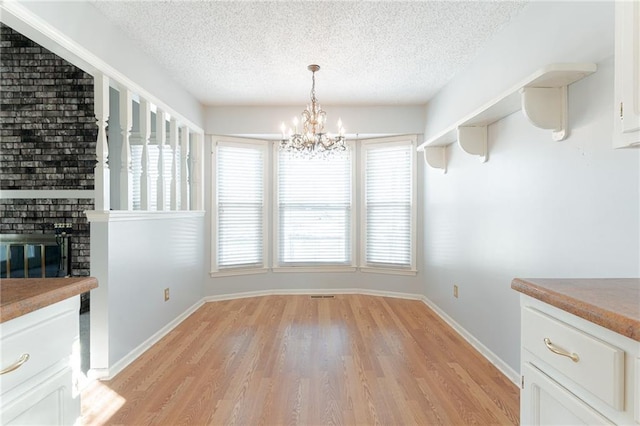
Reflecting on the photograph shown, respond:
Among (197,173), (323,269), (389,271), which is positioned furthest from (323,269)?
(197,173)

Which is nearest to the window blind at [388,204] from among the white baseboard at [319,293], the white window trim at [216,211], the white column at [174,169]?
the white baseboard at [319,293]

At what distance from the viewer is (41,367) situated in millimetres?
993

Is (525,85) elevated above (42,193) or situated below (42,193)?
above

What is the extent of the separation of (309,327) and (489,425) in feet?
5.99

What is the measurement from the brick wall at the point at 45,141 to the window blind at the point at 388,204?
342cm

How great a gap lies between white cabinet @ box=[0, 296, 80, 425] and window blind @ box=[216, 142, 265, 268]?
3.31 metres

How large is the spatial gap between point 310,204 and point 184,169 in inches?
65.9

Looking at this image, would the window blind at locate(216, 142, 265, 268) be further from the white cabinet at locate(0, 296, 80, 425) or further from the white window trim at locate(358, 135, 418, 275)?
the white cabinet at locate(0, 296, 80, 425)

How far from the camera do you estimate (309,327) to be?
3363mm

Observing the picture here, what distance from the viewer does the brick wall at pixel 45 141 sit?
3.93m

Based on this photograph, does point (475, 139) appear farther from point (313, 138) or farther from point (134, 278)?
point (134, 278)

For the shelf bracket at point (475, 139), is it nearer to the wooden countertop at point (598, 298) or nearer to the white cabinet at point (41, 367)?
the wooden countertop at point (598, 298)

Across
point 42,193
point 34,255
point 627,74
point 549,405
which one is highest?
point 627,74

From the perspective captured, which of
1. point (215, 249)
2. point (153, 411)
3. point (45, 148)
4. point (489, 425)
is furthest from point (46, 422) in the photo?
point (45, 148)
